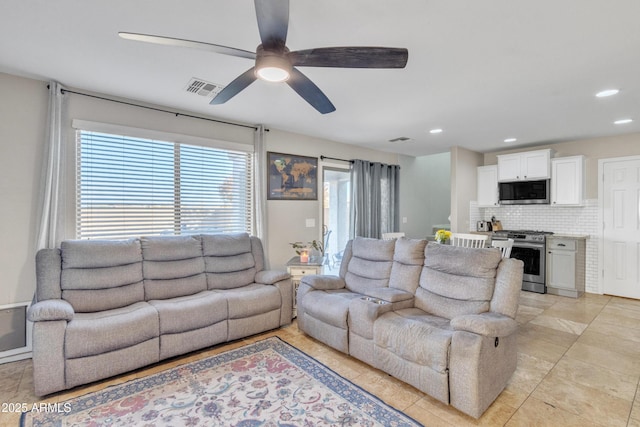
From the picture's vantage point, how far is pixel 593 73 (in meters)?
2.64

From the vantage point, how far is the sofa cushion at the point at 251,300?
3.13 meters

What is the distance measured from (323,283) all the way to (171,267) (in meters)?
1.61

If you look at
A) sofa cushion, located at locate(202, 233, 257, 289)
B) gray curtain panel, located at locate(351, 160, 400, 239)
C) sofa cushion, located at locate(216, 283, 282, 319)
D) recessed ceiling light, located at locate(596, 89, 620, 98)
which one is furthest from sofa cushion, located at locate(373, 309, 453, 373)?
gray curtain panel, located at locate(351, 160, 400, 239)

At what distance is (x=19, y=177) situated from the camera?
283 centimetres

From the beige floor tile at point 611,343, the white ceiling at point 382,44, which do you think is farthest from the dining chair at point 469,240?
the white ceiling at point 382,44

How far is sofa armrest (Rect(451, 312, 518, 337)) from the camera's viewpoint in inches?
79.9

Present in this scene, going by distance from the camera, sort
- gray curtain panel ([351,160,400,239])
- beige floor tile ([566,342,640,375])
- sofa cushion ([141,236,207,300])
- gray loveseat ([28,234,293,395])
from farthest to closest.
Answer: gray curtain panel ([351,160,400,239])
sofa cushion ([141,236,207,300])
beige floor tile ([566,342,640,375])
gray loveseat ([28,234,293,395])

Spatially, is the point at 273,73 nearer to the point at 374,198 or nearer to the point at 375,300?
the point at 375,300

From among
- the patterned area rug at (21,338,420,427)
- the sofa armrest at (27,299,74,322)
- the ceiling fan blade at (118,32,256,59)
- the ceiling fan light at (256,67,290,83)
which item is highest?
the ceiling fan blade at (118,32,256,59)

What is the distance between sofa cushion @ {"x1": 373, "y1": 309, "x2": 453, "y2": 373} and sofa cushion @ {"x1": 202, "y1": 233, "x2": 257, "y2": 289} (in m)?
1.76

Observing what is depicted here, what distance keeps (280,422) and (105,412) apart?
1.19m

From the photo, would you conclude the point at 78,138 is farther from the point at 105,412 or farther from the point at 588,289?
the point at 588,289

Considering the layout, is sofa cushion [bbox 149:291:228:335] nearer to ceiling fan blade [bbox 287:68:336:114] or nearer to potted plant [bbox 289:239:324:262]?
potted plant [bbox 289:239:324:262]

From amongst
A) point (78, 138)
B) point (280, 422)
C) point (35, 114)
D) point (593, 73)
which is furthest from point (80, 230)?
point (593, 73)
